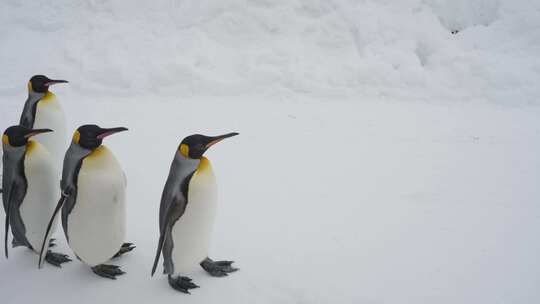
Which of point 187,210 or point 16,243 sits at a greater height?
point 187,210

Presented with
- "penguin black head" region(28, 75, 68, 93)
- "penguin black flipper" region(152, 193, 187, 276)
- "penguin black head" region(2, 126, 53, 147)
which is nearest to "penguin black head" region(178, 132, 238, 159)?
"penguin black flipper" region(152, 193, 187, 276)

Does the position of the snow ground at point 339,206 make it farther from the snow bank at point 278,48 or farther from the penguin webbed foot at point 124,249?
the snow bank at point 278,48

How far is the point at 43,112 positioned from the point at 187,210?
1.44 meters

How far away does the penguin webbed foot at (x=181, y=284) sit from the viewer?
6.38ft

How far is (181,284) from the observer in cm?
196

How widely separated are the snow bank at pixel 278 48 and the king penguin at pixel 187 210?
360 centimetres

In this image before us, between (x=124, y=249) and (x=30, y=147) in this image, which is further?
(x=124, y=249)

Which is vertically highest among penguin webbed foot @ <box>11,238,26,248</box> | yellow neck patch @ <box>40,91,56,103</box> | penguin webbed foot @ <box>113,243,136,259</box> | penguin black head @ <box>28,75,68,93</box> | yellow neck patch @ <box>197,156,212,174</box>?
penguin black head @ <box>28,75,68,93</box>

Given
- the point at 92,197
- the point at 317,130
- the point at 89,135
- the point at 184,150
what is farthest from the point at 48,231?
the point at 317,130

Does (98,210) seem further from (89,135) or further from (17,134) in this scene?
(17,134)

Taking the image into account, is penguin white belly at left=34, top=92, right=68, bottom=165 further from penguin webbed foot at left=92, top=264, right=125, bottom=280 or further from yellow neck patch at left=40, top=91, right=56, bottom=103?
penguin webbed foot at left=92, top=264, right=125, bottom=280

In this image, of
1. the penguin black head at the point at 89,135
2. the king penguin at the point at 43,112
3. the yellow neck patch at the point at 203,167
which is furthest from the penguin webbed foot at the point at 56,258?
the yellow neck patch at the point at 203,167

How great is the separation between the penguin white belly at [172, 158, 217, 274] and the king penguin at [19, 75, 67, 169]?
138cm

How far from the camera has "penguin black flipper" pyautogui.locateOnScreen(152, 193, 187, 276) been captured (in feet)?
5.82
